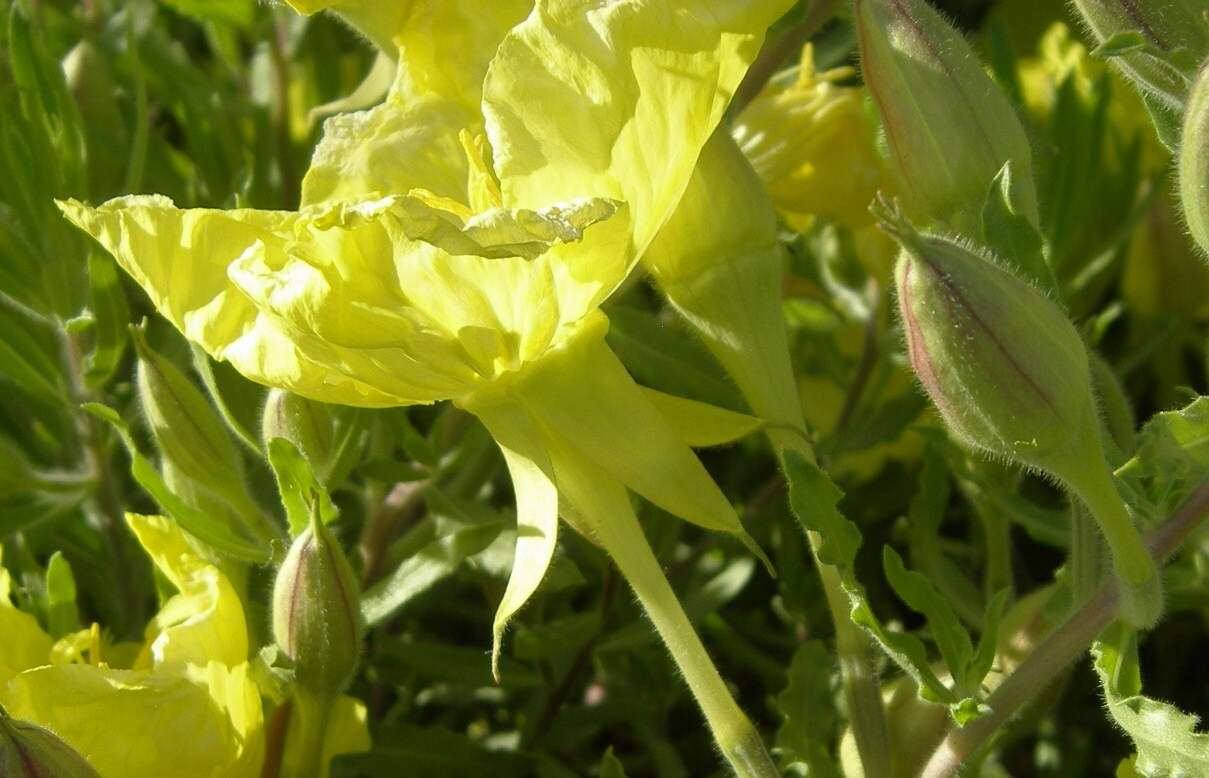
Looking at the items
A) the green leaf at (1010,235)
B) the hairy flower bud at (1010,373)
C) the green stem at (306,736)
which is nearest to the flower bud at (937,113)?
the green leaf at (1010,235)

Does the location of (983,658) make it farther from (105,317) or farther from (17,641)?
(105,317)

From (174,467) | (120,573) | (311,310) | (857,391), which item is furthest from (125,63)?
(311,310)

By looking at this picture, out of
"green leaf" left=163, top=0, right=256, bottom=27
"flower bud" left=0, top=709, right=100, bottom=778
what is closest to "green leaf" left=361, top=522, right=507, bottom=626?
"flower bud" left=0, top=709, right=100, bottom=778

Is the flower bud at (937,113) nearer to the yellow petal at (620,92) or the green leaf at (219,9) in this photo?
the yellow petal at (620,92)

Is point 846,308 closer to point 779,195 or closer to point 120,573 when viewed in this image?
point 779,195

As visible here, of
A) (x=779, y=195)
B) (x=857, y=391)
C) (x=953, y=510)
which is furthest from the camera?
(x=953, y=510)
